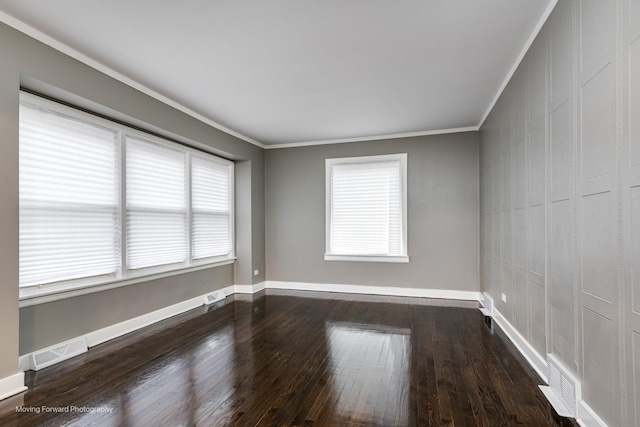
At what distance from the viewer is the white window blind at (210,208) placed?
5.05m

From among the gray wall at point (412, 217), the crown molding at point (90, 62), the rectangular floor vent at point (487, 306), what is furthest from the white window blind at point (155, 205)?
the rectangular floor vent at point (487, 306)

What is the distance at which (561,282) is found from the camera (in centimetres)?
228

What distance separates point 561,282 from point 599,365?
0.61 meters

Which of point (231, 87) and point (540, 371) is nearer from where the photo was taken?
point (540, 371)

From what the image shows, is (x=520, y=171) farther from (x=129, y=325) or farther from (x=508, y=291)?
(x=129, y=325)

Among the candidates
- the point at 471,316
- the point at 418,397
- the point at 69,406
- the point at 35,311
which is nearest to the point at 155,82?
the point at 35,311

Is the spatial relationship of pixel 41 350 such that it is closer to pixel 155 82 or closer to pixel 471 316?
pixel 155 82

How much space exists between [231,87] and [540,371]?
4.05 metres

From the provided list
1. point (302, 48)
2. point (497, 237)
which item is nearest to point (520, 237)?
point (497, 237)

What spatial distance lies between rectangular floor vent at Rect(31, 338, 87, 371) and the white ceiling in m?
2.68

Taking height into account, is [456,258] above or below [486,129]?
below

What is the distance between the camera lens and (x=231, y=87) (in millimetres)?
3746

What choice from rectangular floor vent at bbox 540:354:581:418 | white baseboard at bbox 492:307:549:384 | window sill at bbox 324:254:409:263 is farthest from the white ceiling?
white baseboard at bbox 492:307:549:384

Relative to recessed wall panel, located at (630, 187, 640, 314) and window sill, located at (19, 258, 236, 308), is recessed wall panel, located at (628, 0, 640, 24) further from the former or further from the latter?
window sill, located at (19, 258, 236, 308)
